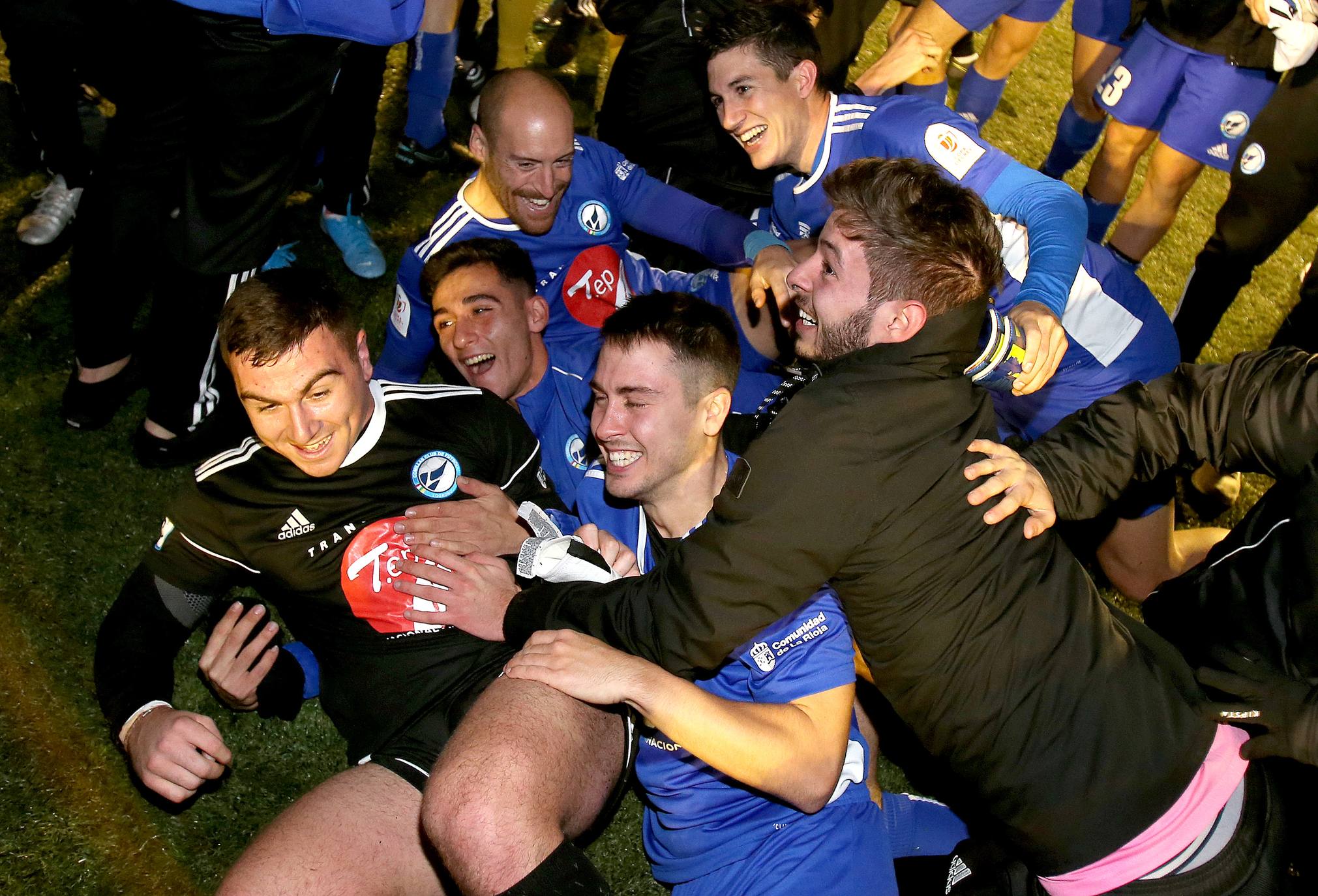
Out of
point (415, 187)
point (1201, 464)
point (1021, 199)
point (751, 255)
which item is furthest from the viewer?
point (415, 187)

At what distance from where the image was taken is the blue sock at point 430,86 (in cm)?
479

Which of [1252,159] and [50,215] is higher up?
[1252,159]

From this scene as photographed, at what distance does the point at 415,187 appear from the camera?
522 cm

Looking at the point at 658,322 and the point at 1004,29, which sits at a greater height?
the point at 1004,29

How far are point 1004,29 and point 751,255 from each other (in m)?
2.60

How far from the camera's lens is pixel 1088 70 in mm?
5273

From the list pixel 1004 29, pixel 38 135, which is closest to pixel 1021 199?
pixel 1004 29

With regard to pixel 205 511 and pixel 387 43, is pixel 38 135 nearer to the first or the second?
pixel 387 43

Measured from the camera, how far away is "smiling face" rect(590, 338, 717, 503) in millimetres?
2869

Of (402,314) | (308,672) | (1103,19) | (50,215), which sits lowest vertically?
(308,672)

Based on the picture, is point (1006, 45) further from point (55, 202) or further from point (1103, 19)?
point (55, 202)

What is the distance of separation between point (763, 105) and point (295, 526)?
86.7 inches

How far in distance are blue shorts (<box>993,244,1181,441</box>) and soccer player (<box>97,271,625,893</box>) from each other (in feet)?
6.57

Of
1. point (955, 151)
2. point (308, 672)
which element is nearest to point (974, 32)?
point (955, 151)
